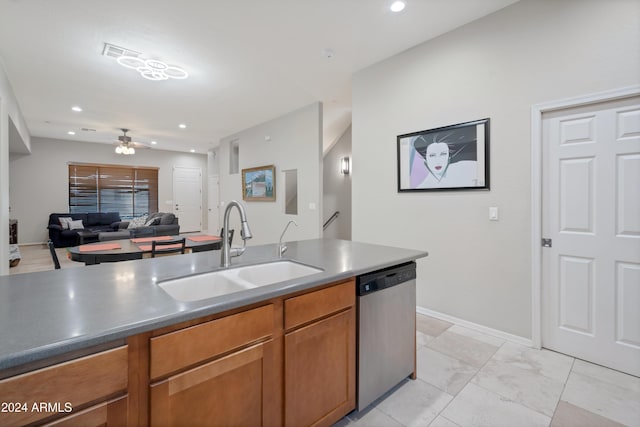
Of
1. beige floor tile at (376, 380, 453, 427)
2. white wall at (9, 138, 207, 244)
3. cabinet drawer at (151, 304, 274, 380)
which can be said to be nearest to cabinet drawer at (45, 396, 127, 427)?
cabinet drawer at (151, 304, 274, 380)

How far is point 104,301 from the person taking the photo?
1.04m

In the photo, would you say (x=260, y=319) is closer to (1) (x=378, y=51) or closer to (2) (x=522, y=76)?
(2) (x=522, y=76)

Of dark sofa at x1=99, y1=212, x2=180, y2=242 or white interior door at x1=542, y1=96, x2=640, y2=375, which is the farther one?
dark sofa at x1=99, y1=212, x2=180, y2=242

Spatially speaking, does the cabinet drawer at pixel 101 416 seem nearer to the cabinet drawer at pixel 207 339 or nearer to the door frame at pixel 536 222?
the cabinet drawer at pixel 207 339

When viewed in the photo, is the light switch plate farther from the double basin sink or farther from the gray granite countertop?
the double basin sink

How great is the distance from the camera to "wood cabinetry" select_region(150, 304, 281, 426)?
3.05 feet

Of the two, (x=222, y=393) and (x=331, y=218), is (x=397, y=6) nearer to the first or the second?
(x=222, y=393)

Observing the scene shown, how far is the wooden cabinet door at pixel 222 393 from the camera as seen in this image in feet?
3.07

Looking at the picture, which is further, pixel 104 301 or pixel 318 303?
pixel 318 303

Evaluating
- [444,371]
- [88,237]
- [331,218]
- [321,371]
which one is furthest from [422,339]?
[88,237]

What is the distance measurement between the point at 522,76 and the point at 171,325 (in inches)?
121

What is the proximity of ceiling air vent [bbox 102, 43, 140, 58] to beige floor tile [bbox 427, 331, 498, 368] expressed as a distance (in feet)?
14.4

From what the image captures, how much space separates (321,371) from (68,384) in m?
0.98

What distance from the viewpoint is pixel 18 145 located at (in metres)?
6.41
